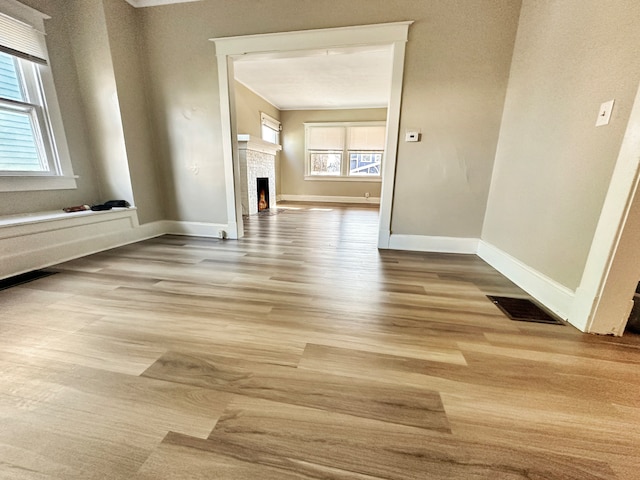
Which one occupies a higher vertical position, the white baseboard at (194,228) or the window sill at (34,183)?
the window sill at (34,183)

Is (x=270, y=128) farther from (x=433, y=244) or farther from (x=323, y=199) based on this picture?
(x=433, y=244)

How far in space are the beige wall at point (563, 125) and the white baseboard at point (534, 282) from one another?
0.15 feet

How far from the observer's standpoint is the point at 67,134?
264cm

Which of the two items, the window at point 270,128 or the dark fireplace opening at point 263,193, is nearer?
the dark fireplace opening at point 263,193

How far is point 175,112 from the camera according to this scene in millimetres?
3014

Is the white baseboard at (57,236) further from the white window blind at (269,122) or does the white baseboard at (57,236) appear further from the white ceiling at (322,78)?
the white window blind at (269,122)

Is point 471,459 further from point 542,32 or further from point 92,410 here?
point 542,32

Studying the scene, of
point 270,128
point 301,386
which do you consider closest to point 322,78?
point 270,128

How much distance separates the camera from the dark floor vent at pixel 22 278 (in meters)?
1.83

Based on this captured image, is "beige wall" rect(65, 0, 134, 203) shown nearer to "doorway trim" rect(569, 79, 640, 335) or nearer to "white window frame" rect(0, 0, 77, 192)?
"white window frame" rect(0, 0, 77, 192)

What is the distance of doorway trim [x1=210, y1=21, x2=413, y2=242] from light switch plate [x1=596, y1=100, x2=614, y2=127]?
4.77 ft

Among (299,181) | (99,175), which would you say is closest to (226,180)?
(99,175)

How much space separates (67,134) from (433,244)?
4013 mm

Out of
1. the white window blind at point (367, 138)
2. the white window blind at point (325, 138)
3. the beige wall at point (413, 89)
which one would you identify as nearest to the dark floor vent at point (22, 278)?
the beige wall at point (413, 89)
